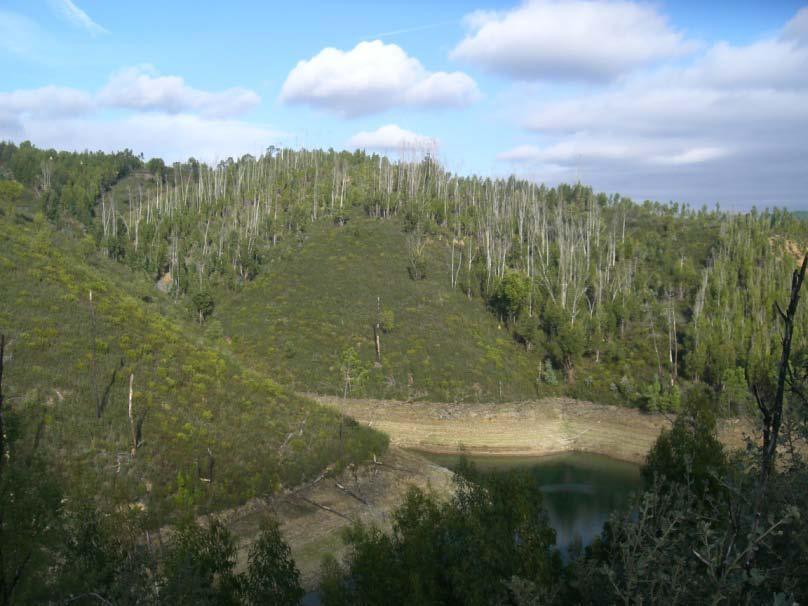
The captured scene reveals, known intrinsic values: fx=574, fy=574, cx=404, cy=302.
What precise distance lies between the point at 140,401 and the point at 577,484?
31.3 meters

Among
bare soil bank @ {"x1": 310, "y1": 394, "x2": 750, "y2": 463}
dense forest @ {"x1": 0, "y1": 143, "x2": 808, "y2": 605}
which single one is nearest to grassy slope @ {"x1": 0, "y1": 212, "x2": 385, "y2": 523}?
dense forest @ {"x1": 0, "y1": 143, "x2": 808, "y2": 605}

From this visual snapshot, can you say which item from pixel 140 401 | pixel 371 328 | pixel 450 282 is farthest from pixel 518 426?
pixel 140 401

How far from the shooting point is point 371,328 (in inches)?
2625

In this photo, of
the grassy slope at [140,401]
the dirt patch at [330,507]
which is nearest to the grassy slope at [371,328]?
the grassy slope at [140,401]

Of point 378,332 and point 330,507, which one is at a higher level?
point 378,332

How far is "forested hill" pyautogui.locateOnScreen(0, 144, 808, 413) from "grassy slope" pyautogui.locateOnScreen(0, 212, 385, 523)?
55.9ft

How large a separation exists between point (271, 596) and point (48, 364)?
78.5ft

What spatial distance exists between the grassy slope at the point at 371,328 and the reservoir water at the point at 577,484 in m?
10.8

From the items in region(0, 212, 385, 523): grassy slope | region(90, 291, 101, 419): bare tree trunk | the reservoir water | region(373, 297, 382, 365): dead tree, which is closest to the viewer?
region(0, 212, 385, 523): grassy slope

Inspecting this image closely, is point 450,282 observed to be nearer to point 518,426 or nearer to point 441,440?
point 518,426

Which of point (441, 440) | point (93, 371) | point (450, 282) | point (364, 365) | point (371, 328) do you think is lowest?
point (441, 440)

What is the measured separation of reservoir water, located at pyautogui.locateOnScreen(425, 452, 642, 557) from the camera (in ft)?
116

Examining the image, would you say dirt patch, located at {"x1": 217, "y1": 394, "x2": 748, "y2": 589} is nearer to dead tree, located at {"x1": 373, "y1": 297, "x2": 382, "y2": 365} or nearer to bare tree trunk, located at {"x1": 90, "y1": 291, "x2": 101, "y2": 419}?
dead tree, located at {"x1": 373, "y1": 297, "x2": 382, "y2": 365}

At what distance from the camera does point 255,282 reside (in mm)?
75688
